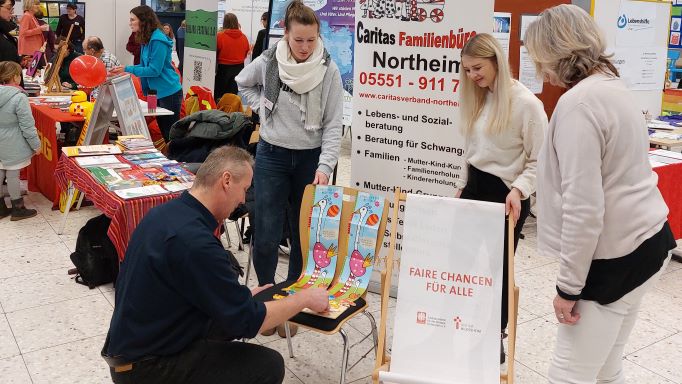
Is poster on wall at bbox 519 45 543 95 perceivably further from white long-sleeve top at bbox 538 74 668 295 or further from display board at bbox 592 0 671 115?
white long-sleeve top at bbox 538 74 668 295

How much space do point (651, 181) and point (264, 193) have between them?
186 cm

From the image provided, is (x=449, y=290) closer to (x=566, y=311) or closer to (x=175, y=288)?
(x=566, y=311)

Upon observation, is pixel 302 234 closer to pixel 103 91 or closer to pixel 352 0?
pixel 103 91

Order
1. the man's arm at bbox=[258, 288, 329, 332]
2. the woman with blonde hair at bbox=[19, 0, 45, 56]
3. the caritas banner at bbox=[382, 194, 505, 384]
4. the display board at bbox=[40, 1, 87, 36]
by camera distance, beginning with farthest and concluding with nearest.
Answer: the display board at bbox=[40, 1, 87, 36] → the woman with blonde hair at bbox=[19, 0, 45, 56] → the caritas banner at bbox=[382, 194, 505, 384] → the man's arm at bbox=[258, 288, 329, 332]

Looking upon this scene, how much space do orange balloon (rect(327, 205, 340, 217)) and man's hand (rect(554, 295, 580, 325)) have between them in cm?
134

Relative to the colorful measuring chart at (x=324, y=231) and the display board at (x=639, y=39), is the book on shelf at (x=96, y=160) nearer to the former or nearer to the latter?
the colorful measuring chart at (x=324, y=231)

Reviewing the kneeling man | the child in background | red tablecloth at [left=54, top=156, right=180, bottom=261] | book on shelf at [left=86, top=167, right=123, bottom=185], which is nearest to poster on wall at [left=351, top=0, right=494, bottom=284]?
red tablecloth at [left=54, top=156, right=180, bottom=261]

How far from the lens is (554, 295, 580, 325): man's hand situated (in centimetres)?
179

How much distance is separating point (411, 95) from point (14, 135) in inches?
127

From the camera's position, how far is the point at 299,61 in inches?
120

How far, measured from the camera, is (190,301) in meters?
1.95

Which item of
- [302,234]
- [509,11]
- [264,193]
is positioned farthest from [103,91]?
[509,11]

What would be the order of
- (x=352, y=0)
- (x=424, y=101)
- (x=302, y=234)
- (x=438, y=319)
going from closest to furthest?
(x=438, y=319)
(x=302, y=234)
(x=424, y=101)
(x=352, y=0)

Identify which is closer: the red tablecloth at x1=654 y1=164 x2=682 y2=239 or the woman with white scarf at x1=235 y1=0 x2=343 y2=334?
the woman with white scarf at x1=235 y1=0 x2=343 y2=334
